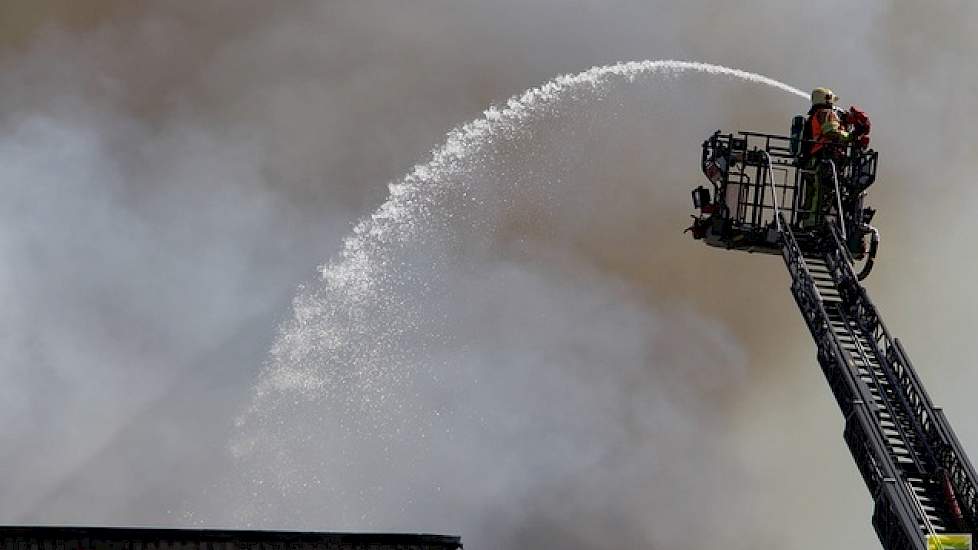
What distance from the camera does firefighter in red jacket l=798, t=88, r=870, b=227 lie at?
244 ft

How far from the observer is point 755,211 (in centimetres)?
7488

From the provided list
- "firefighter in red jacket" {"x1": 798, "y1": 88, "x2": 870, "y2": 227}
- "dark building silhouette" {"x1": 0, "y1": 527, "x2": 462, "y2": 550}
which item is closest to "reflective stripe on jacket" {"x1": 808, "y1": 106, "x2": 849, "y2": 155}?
"firefighter in red jacket" {"x1": 798, "y1": 88, "x2": 870, "y2": 227}

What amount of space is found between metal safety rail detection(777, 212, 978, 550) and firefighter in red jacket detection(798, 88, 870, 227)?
1621 millimetres

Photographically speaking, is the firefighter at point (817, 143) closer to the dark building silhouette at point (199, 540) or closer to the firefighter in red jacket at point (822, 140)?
the firefighter in red jacket at point (822, 140)

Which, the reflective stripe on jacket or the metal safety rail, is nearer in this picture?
the metal safety rail

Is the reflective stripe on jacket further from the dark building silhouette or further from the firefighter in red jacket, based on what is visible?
the dark building silhouette

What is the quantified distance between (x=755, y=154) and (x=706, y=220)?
9.01ft

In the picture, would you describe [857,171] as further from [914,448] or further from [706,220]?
[914,448]

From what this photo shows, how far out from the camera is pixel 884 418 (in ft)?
218

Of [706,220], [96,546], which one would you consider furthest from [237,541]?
[706,220]

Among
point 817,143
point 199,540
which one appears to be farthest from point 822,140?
point 199,540

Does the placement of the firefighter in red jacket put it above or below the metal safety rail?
above

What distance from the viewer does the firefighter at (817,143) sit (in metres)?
74.5

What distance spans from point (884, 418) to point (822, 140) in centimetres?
1164
